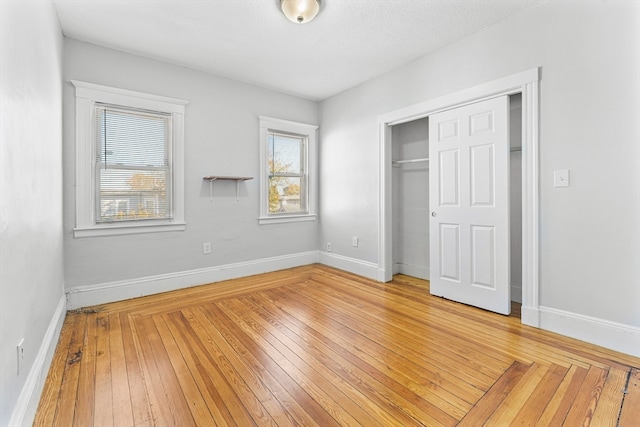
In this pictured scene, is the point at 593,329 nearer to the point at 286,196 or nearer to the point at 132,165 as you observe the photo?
the point at 286,196

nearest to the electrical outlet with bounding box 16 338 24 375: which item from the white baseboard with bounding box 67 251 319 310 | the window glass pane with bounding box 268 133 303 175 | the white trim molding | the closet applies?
the white baseboard with bounding box 67 251 319 310

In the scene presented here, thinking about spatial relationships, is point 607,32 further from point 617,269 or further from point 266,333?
point 266,333

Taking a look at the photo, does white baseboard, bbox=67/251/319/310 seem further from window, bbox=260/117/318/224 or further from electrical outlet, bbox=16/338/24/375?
electrical outlet, bbox=16/338/24/375

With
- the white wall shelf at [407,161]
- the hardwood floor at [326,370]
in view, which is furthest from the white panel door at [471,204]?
the white wall shelf at [407,161]

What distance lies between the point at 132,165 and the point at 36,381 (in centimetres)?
220

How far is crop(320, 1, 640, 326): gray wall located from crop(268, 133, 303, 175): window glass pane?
245 centimetres

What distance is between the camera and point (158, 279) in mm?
3316

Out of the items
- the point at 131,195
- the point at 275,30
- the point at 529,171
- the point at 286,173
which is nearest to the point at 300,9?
the point at 275,30

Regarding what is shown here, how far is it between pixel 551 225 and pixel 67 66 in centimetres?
453

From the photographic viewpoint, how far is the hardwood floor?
1467 millimetres

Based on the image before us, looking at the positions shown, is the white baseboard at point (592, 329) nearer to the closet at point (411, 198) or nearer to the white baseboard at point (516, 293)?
the white baseboard at point (516, 293)

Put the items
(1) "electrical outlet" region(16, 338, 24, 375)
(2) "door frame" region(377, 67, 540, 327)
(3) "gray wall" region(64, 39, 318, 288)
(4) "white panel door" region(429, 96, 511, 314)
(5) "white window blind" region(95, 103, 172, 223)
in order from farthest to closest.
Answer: (5) "white window blind" region(95, 103, 172, 223) → (3) "gray wall" region(64, 39, 318, 288) → (4) "white panel door" region(429, 96, 511, 314) → (2) "door frame" region(377, 67, 540, 327) → (1) "electrical outlet" region(16, 338, 24, 375)

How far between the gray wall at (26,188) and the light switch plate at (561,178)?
3.30 metres

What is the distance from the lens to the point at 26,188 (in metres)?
1.48
